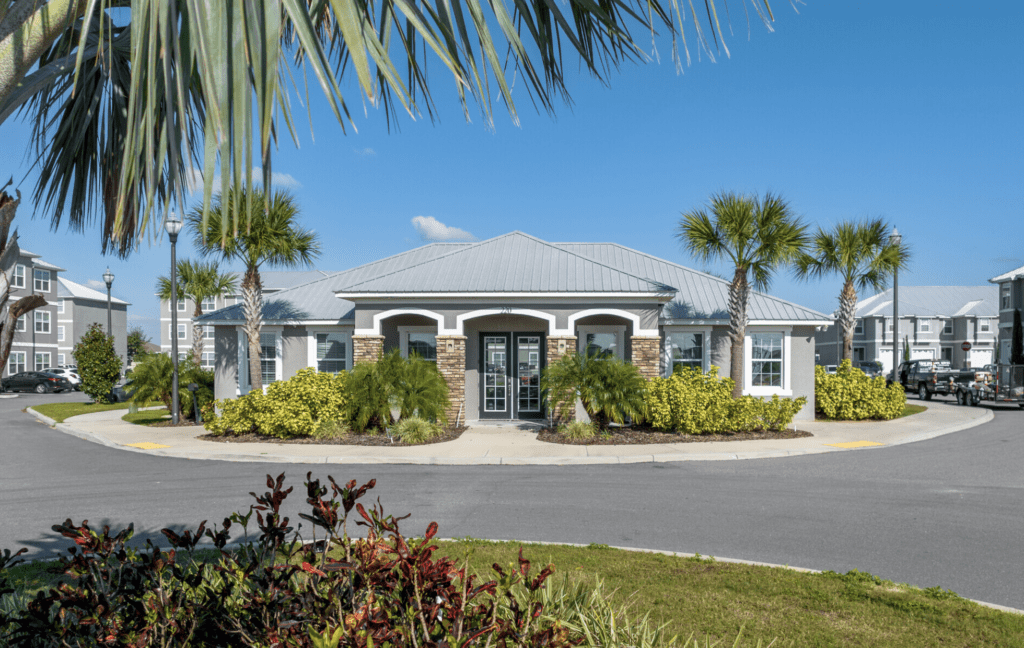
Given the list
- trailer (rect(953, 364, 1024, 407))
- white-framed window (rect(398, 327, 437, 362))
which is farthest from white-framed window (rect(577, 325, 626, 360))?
trailer (rect(953, 364, 1024, 407))

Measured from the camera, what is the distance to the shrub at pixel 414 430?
1579 centimetres

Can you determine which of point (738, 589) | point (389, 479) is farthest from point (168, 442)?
point (738, 589)

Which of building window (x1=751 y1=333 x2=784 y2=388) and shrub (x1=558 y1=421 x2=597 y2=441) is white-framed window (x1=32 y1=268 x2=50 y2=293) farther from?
building window (x1=751 y1=333 x2=784 y2=388)

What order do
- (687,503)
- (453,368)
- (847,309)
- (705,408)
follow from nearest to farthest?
(687,503)
(705,408)
(453,368)
(847,309)

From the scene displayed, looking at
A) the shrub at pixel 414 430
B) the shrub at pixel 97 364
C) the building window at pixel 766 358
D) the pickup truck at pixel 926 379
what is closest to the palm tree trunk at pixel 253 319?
the shrub at pixel 414 430

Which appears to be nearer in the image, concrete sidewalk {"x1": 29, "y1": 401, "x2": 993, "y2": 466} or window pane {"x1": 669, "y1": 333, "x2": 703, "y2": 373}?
concrete sidewalk {"x1": 29, "y1": 401, "x2": 993, "y2": 466}

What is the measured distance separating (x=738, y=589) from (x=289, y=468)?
957cm

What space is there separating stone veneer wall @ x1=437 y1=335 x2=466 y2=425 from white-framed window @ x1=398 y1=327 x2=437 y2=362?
152 cm

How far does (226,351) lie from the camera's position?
71.1ft

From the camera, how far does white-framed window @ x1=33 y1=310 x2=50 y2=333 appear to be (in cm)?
5497

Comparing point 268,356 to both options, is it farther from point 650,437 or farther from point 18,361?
point 18,361

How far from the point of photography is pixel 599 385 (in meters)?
A: 16.5

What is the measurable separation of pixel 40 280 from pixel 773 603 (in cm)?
6107

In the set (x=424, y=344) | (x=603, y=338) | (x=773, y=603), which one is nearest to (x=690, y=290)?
(x=603, y=338)
